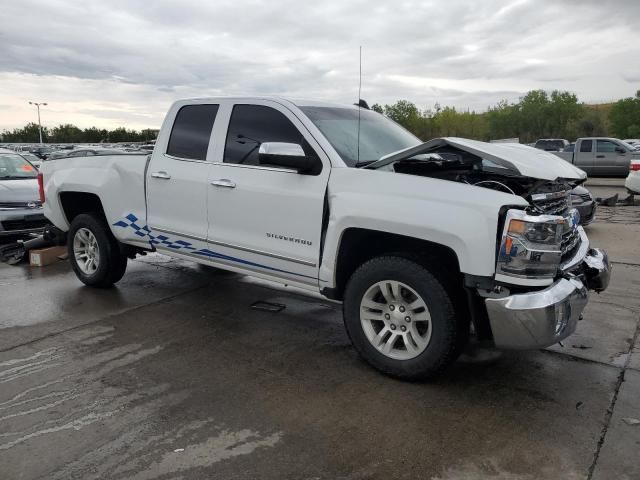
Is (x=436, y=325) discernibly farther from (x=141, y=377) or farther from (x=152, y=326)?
(x=152, y=326)

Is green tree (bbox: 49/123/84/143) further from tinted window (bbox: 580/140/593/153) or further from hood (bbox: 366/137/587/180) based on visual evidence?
hood (bbox: 366/137/587/180)

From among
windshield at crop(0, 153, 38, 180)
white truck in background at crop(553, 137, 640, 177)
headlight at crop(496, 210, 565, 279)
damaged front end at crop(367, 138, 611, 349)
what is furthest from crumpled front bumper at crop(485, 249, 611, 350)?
white truck in background at crop(553, 137, 640, 177)

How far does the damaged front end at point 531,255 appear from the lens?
3160mm

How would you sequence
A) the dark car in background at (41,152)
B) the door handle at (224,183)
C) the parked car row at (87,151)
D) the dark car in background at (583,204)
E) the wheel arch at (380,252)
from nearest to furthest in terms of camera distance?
the wheel arch at (380,252) → the door handle at (224,183) → the parked car row at (87,151) → the dark car in background at (583,204) → the dark car in background at (41,152)

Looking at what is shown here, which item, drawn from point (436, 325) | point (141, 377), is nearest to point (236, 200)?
point (141, 377)

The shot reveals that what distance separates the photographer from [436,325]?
3443 millimetres

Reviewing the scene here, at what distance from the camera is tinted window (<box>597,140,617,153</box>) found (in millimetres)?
18984

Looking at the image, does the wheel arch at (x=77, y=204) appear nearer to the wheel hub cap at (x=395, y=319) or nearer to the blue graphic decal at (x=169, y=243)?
the blue graphic decal at (x=169, y=243)

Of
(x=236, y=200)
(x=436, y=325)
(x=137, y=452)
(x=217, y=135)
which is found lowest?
(x=137, y=452)

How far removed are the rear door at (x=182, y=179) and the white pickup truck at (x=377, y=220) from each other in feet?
0.05

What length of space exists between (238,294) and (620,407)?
3787 millimetres

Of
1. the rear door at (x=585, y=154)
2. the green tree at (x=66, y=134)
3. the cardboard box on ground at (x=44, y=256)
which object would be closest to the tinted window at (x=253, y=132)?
the cardboard box on ground at (x=44, y=256)

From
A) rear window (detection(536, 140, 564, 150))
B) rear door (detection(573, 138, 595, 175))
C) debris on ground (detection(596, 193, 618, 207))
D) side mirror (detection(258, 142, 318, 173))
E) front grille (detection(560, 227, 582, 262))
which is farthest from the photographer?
rear window (detection(536, 140, 564, 150))

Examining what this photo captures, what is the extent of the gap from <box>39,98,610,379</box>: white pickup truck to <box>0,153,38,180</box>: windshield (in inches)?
204
